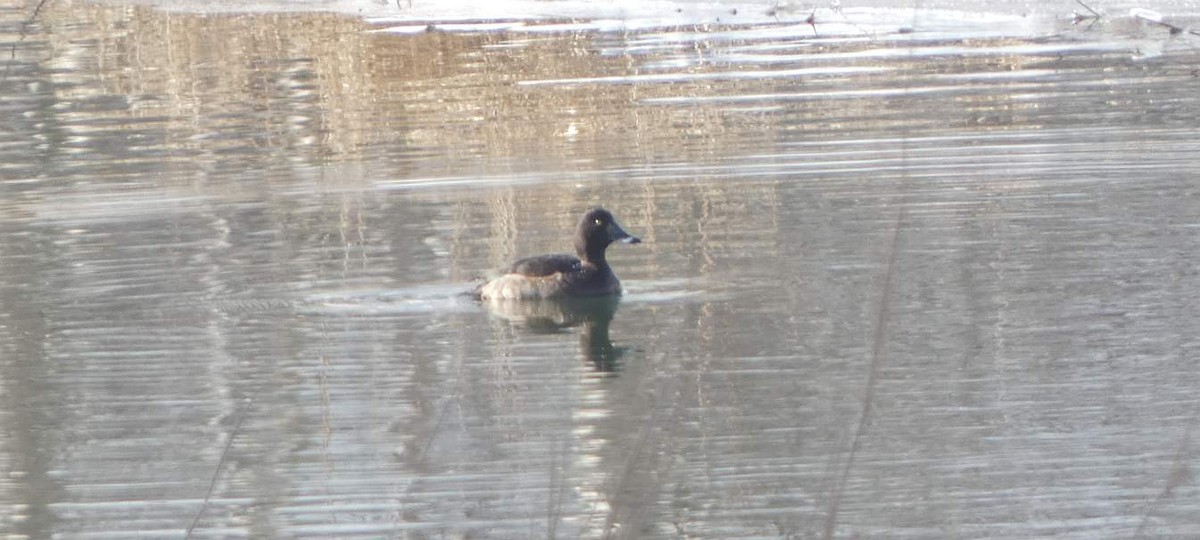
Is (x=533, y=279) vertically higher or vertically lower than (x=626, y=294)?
higher

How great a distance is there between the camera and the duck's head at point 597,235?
11.1m

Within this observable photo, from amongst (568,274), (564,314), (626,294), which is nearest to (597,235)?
(568,274)

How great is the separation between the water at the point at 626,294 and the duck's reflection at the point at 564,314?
0.11ft

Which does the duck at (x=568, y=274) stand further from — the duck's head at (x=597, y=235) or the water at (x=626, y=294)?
the water at (x=626, y=294)

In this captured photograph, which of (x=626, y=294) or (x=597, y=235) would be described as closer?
(x=626, y=294)

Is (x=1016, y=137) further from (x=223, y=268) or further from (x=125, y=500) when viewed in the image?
(x=125, y=500)

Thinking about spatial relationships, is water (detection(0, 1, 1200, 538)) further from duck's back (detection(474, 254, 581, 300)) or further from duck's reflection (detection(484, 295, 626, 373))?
duck's back (detection(474, 254, 581, 300))

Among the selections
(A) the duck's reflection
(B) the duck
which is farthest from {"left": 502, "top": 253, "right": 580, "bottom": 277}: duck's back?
(A) the duck's reflection

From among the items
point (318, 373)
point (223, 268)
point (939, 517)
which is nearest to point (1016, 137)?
point (223, 268)

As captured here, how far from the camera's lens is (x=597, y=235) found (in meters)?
11.1

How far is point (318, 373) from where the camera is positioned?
914cm

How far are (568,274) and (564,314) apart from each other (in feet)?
0.82

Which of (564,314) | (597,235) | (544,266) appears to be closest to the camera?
(564,314)

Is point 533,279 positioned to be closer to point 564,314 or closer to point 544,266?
point 544,266
